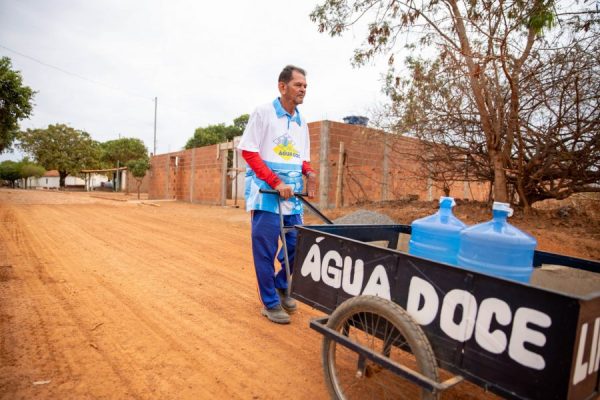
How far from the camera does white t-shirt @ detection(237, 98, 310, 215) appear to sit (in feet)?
9.48

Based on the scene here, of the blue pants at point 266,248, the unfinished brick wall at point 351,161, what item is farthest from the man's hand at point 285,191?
the unfinished brick wall at point 351,161

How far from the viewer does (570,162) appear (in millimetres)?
5922

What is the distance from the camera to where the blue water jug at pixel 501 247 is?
5.25 ft

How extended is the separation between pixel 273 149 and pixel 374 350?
176 cm

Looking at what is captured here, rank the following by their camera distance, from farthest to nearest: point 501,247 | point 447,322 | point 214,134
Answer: point 214,134 → point 501,247 → point 447,322

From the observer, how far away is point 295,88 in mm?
2932

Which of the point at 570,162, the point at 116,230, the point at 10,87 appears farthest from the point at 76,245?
the point at 10,87

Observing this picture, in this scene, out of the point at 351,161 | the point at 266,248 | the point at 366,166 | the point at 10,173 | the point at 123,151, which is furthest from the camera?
the point at 10,173

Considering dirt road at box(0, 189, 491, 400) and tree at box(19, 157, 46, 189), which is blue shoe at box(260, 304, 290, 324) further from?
tree at box(19, 157, 46, 189)

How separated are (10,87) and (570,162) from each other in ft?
67.6

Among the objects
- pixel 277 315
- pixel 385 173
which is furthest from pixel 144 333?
pixel 385 173

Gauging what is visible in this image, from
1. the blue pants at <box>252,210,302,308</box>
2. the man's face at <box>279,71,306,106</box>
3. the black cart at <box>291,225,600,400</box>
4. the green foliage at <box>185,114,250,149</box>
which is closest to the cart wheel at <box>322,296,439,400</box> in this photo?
the black cart at <box>291,225,600,400</box>

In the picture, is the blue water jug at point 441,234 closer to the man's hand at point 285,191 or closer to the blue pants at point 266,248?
the man's hand at point 285,191

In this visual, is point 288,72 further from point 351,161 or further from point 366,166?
point 366,166
